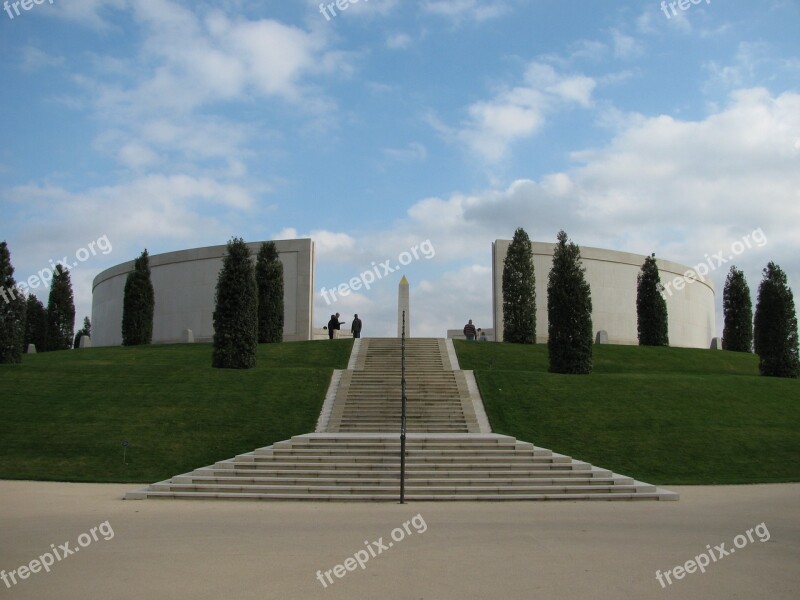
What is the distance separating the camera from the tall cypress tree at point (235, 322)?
23484 millimetres

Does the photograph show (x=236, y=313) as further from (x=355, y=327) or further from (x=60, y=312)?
(x=60, y=312)

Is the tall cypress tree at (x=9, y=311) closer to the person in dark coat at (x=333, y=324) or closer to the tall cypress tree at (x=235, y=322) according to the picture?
the tall cypress tree at (x=235, y=322)

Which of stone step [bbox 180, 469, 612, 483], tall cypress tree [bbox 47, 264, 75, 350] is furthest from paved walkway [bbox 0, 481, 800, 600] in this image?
tall cypress tree [bbox 47, 264, 75, 350]

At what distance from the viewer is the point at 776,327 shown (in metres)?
25.6

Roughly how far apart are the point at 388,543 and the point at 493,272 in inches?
1105

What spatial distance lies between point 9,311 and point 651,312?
2497 cm

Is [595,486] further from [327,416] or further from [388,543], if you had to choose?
[327,416]

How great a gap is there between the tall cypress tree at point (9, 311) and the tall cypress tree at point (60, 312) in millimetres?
16919

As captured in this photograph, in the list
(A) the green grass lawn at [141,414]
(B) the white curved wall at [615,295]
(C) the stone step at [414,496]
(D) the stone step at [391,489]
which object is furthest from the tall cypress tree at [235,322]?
(B) the white curved wall at [615,295]

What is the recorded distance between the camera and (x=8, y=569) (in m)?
6.98

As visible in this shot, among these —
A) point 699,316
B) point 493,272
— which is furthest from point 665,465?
point 699,316

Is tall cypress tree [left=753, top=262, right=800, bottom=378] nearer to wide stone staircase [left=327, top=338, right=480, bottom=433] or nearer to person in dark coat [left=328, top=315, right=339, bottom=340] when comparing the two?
wide stone staircase [left=327, top=338, right=480, bottom=433]

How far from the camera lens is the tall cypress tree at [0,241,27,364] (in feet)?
78.0

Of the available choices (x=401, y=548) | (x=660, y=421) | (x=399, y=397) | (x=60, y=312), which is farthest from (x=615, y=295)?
(x=401, y=548)
